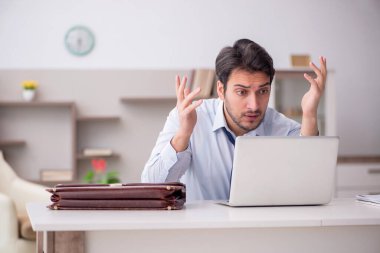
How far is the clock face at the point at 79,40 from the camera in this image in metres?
5.73

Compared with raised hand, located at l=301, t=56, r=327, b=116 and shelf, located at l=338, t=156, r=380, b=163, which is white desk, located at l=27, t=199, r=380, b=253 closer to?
raised hand, located at l=301, t=56, r=327, b=116

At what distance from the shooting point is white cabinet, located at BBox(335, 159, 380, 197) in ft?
18.3

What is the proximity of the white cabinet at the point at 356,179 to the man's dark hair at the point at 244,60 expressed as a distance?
10.3ft

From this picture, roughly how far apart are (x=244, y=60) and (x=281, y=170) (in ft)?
2.36

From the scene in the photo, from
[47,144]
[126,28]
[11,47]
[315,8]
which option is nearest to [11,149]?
[47,144]

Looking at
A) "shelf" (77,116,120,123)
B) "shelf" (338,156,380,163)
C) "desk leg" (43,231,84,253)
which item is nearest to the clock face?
"shelf" (77,116,120,123)

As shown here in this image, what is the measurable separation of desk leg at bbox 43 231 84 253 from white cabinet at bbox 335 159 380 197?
13.7 ft

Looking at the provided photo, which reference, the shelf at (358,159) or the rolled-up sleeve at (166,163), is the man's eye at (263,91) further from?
the shelf at (358,159)

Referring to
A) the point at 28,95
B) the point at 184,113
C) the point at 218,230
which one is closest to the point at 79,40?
the point at 28,95

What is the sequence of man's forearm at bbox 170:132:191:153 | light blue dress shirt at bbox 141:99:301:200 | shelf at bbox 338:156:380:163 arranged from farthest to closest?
shelf at bbox 338:156:380:163
light blue dress shirt at bbox 141:99:301:200
man's forearm at bbox 170:132:191:153

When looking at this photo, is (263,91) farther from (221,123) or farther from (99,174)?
(99,174)

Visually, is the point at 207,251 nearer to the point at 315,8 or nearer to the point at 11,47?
the point at 11,47

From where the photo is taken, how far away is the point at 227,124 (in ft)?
8.93

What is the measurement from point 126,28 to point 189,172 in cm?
337
